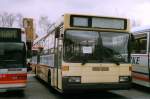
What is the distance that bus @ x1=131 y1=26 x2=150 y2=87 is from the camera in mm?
15398

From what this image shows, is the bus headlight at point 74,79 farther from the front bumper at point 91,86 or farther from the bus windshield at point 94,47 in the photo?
the bus windshield at point 94,47

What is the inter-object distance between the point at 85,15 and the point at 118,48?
1671mm

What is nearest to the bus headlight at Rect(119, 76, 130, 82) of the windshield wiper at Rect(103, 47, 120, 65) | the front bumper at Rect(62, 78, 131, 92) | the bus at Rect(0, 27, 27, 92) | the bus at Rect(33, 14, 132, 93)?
the bus at Rect(33, 14, 132, 93)

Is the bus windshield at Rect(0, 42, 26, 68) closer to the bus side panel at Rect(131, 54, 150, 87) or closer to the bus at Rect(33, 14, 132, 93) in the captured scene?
the bus at Rect(33, 14, 132, 93)

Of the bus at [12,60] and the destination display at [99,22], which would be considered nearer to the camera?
the destination display at [99,22]

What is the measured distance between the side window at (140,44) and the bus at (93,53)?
243 centimetres

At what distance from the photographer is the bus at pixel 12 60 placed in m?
14.5

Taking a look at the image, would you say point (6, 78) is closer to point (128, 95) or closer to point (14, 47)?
point (14, 47)

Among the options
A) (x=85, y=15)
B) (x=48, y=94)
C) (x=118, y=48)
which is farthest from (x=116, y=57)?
(x=48, y=94)

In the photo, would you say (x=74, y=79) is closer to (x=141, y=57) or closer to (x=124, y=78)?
(x=124, y=78)

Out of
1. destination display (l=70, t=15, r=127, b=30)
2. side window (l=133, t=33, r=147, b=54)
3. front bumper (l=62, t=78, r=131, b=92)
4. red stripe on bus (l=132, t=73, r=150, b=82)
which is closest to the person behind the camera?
front bumper (l=62, t=78, r=131, b=92)

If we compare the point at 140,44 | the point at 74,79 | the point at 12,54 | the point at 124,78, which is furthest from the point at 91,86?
the point at 140,44

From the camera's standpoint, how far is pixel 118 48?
13.3 m

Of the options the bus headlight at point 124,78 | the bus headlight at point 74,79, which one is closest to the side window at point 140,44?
the bus headlight at point 124,78
